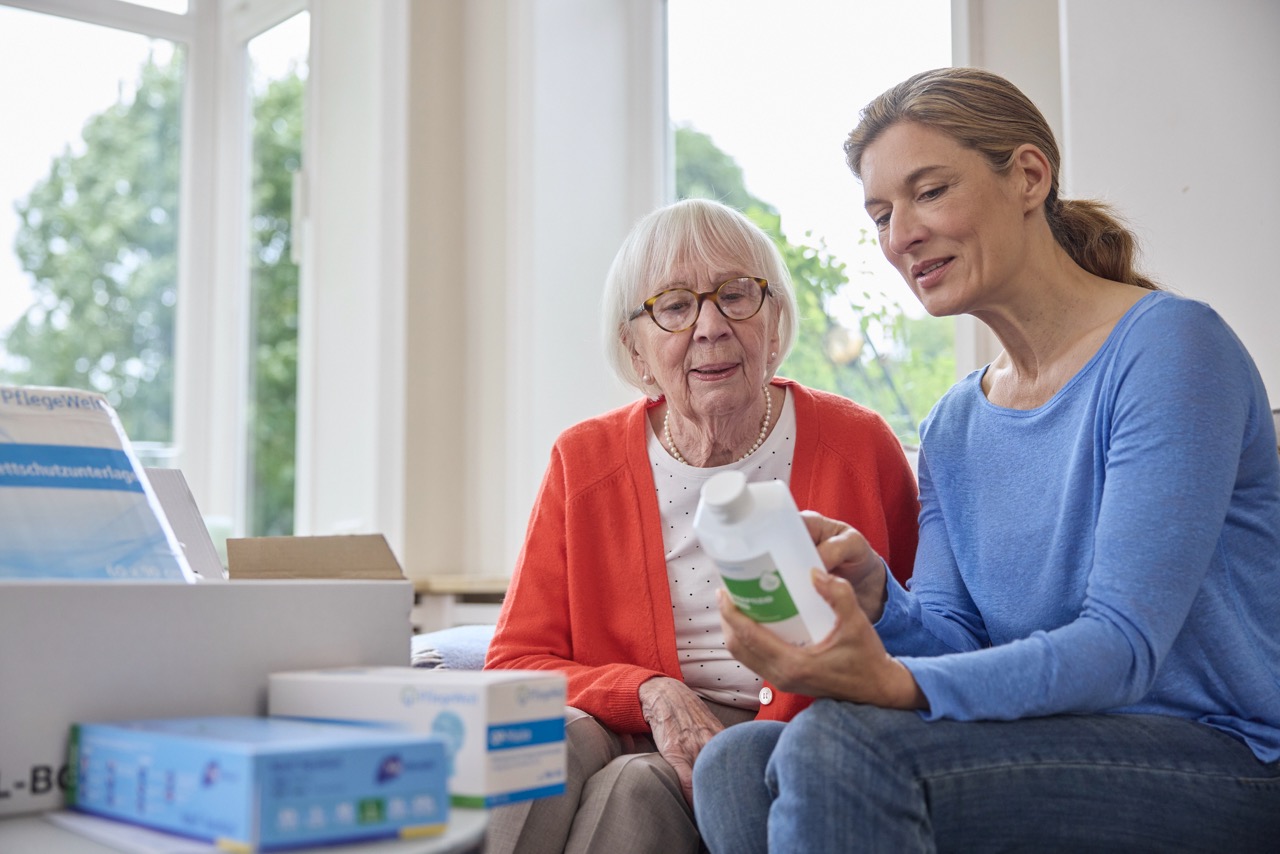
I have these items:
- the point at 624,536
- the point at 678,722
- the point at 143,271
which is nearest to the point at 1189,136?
the point at 624,536

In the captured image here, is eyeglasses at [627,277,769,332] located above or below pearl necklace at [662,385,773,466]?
above

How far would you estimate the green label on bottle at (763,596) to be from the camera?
944 mm

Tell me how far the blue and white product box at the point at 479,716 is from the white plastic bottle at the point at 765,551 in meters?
0.16

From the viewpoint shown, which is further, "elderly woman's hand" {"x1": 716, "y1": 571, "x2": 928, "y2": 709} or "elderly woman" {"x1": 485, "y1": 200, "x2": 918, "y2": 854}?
"elderly woman" {"x1": 485, "y1": 200, "x2": 918, "y2": 854}

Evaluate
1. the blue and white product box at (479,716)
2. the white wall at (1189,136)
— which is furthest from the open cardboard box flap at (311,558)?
the white wall at (1189,136)

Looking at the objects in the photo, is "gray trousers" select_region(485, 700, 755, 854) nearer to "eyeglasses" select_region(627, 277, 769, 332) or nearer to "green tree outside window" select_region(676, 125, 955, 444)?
"eyeglasses" select_region(627, 277, 769, 332)

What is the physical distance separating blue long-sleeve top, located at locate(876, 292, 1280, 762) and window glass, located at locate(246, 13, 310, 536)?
8.66 ft

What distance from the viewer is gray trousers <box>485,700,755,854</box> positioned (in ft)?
4.08

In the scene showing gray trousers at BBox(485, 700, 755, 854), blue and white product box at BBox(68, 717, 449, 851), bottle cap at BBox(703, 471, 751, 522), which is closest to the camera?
blue and white product box at BBox(68, 717, 449, 851)

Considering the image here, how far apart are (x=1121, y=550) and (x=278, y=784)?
69 centimetres

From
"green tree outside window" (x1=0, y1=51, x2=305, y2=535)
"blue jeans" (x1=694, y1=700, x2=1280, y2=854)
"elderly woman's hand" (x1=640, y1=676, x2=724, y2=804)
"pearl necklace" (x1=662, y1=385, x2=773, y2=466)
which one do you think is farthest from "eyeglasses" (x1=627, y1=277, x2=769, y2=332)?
"green tree outside window" (x1=0, y1=51, x2=305, y2=535)

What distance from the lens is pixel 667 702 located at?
138cm

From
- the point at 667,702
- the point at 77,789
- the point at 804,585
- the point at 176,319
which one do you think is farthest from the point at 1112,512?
the point at 176,319

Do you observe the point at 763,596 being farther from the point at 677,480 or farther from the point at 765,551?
the point at 677,480
